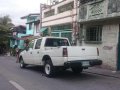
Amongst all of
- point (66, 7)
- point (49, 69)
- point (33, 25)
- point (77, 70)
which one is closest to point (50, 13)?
point (66, 7)

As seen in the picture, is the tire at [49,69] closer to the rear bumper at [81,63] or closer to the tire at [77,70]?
the rear bumper at [81,63]

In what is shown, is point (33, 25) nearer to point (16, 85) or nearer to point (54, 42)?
point (54, 42)

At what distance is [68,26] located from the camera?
21875 mm

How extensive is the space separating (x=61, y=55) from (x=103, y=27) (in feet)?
20.2

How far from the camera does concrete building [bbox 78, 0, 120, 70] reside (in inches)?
605

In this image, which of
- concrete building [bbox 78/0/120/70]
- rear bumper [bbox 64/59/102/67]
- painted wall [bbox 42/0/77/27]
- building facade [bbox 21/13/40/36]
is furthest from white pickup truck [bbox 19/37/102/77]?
building facade [bbox 21/13/40/36]

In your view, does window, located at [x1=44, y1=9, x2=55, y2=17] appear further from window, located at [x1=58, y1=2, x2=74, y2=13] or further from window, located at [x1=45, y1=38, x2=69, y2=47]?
window, located at [x1=45, y1=38, x2=69, y2=47]

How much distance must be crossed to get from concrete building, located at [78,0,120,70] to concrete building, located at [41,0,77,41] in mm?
1691

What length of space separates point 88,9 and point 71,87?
9245mm

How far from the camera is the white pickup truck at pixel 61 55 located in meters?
11.5

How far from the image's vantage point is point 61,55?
11.6 meters

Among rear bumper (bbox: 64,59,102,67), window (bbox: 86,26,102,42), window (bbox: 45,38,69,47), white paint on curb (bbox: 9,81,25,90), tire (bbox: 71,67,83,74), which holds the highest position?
window (bbox: 86,26,102,42)

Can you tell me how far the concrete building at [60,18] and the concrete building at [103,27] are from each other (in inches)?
66.6

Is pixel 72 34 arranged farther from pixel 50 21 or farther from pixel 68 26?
pixel 50 21
